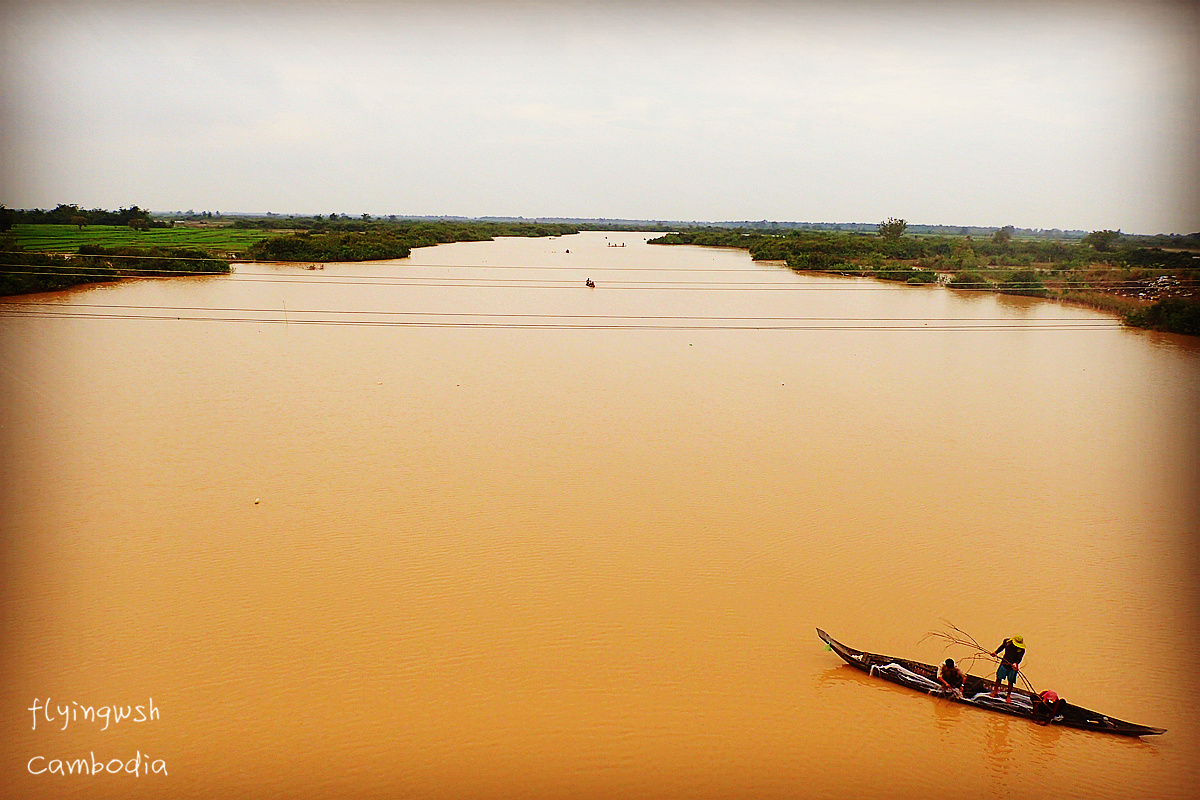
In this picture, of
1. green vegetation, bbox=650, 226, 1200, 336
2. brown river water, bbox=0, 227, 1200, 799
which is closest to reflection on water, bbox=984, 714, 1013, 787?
brown river water, bbox=0, 227, 1200, 799

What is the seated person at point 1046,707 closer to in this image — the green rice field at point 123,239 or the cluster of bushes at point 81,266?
the green rice field at point 123,239

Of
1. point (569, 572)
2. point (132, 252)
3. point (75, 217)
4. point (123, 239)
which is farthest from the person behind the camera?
point (123, 239)

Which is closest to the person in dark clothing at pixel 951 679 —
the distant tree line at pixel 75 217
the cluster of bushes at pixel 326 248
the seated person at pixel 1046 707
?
the seated person at pixel 1046 707

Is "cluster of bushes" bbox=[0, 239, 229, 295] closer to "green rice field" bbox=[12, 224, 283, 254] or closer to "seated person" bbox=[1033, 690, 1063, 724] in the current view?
"green rice field" bbox=[12, 224, 283, 254]

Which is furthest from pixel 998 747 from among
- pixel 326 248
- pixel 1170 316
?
pixel 326 248

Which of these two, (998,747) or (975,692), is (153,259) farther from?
(998,747)
